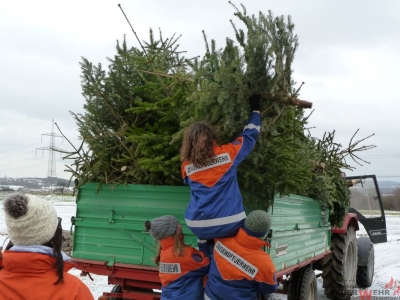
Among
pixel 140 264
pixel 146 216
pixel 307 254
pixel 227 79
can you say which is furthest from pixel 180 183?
pixel 307 254

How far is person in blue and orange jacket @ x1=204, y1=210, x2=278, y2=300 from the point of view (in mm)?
3467

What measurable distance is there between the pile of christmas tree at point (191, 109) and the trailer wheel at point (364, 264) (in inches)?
152

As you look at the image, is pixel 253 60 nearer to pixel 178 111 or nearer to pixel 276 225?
pixel 178 111

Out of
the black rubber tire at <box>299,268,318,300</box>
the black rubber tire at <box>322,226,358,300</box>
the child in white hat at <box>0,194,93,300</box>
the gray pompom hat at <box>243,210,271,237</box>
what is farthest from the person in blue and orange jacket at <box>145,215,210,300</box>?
the black rubber tire at <box>322,226,358,300</box>

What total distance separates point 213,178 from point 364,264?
6.05 m

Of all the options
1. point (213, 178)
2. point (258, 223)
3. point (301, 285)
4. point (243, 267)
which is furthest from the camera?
point (301, 285)

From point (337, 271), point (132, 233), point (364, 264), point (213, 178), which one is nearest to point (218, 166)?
point (213, 178)

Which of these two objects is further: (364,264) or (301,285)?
(364,264)

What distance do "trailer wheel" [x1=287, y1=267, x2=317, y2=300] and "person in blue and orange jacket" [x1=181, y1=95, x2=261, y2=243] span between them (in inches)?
86.5

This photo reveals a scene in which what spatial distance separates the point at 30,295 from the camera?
189cm

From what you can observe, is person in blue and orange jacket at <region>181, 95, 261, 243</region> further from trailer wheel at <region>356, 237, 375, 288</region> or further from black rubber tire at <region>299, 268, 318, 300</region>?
trailer wheel at <region>356, 237, 375, 288</region>

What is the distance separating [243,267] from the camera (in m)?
3.48

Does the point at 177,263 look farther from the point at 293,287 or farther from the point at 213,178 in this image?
the point at 293,287

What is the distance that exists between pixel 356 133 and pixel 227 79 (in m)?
2.54
